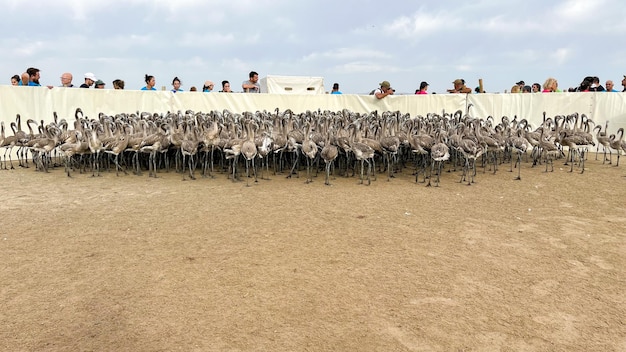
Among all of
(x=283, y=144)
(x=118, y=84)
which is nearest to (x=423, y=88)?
(x=283, y=144)

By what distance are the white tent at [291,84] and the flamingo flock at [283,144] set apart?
8601 mm

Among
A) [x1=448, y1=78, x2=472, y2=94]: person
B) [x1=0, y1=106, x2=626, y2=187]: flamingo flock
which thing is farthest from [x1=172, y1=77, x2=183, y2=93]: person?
[x1=448, y1=78, x2=472, y2=94]: person

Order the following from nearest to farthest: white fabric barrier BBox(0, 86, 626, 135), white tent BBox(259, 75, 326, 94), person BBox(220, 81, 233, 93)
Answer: white fabric barrier BBox(0, 86, 626, 135)
person BBox(220, 81, 233, 93)
white tent BBox(259, 75, 326, 94)

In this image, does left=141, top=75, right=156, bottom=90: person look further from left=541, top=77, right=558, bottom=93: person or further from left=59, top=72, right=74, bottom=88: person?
left=541, top=77, right=558, bottom=93: person

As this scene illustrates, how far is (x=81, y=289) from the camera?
15.5ft

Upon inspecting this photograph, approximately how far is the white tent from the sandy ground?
1378 centimetres

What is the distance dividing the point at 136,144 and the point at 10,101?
6.31m

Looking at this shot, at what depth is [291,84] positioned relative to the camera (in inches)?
887

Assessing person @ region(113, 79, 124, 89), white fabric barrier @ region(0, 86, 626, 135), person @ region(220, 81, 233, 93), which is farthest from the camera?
person @ region(220, 81, 233, 93)

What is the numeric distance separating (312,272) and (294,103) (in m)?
15.0

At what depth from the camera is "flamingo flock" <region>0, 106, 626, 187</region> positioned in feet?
35.7

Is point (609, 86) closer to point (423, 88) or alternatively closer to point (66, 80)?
point (423, 88)

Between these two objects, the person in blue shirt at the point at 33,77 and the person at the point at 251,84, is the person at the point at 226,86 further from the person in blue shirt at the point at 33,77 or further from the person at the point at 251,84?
the person in blue shirt at the point at 33,77

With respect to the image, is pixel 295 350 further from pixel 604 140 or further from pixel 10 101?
pixel 10 101
